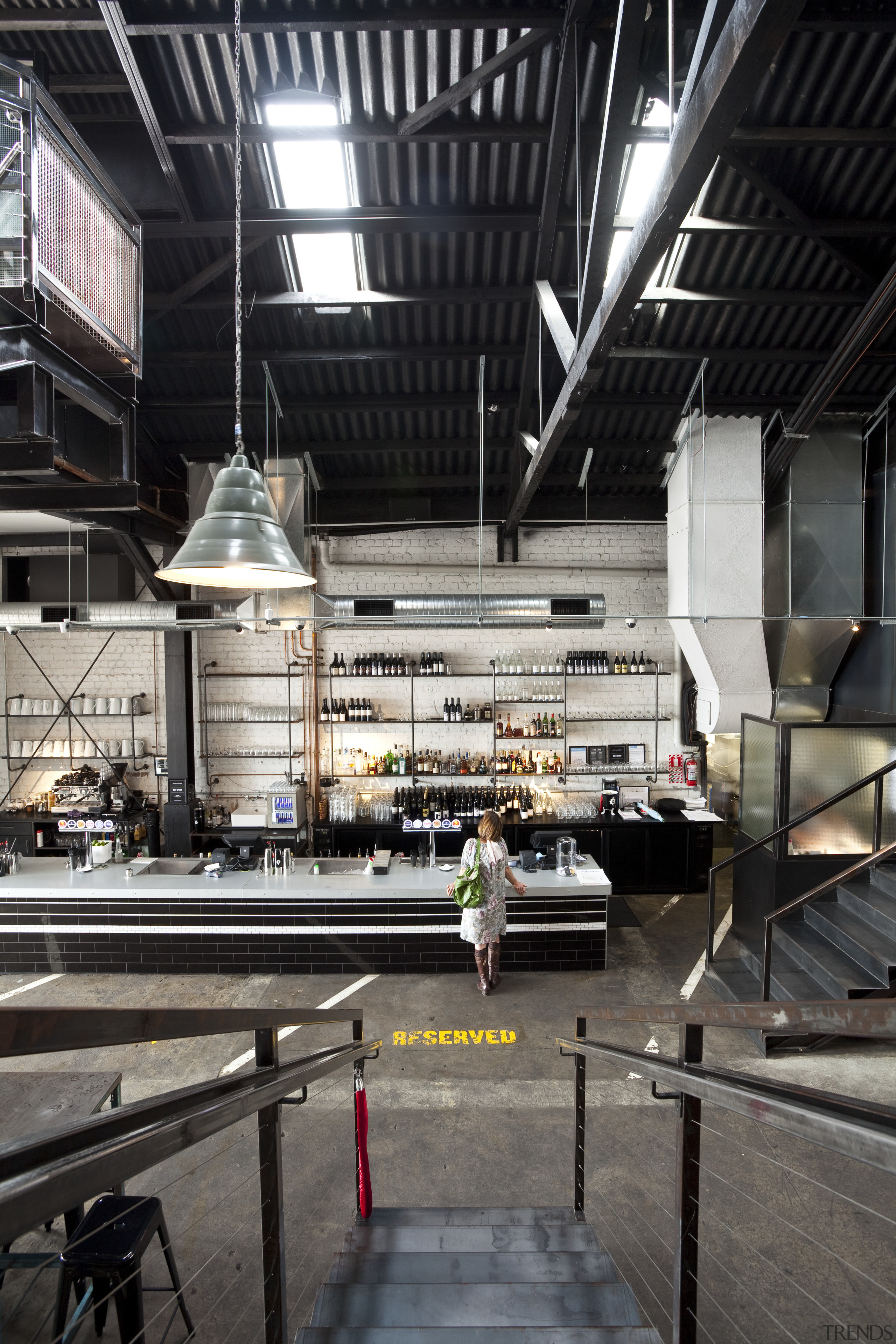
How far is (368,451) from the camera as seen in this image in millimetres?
7855

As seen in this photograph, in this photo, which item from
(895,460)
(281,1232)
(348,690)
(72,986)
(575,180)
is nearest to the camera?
(281,1232)

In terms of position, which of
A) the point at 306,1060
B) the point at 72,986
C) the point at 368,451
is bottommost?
the point at 72,986

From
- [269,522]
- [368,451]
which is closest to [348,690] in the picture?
[368,451]

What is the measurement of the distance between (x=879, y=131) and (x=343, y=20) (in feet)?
10.4

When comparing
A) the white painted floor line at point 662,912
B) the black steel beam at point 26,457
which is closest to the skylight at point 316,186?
the black steel beam at point 26,457

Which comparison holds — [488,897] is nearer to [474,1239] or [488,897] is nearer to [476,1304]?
[474,1239]

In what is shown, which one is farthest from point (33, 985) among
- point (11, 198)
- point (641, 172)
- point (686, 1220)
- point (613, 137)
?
point (641, 172)

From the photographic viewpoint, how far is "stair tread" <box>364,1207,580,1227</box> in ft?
10.1

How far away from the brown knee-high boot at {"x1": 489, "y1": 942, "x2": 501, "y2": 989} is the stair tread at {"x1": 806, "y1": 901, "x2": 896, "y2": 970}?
2.71 meters

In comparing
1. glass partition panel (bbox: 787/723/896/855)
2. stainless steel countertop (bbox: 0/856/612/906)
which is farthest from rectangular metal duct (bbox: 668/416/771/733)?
stainless steel countertop (bbox: 0/856/612/906)

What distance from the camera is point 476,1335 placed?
6.66 ft

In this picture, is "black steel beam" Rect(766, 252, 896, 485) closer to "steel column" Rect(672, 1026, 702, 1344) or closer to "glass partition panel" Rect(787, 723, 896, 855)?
"glass partition panel" Rect(787, 723, 896, 855)

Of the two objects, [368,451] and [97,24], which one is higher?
[97,24]

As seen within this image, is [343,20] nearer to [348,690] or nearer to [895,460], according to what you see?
[895,460]
